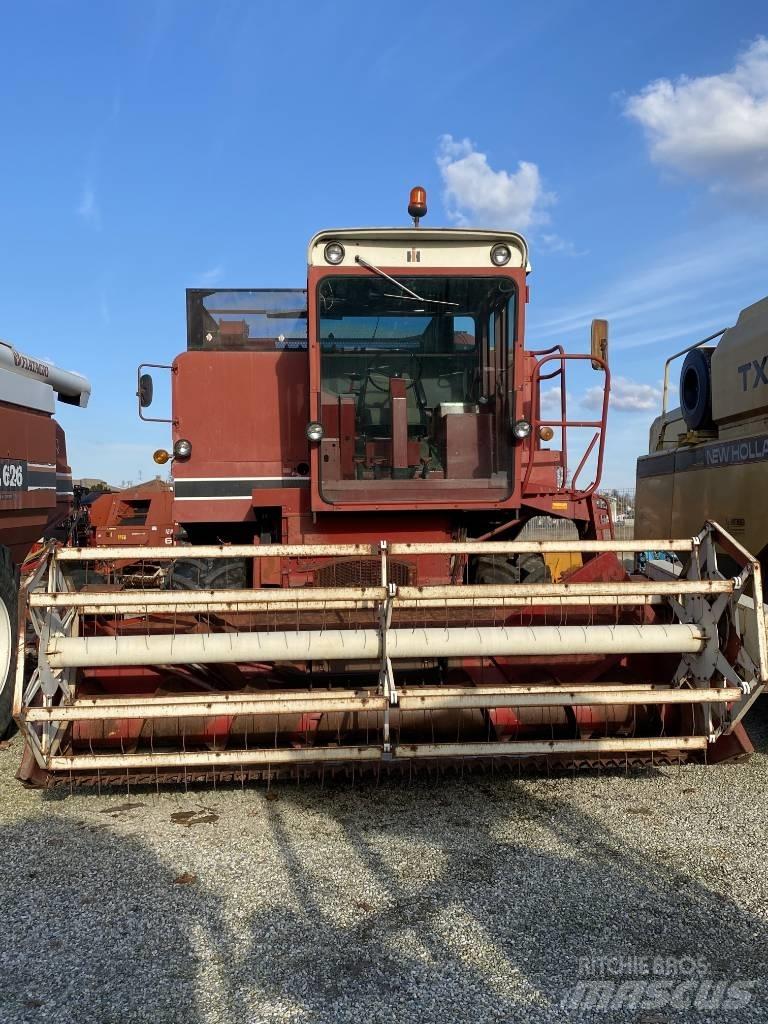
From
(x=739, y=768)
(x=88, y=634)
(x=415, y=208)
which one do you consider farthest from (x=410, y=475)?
(x=739, y=768)

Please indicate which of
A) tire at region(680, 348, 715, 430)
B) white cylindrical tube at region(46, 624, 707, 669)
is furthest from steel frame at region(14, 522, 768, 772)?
tire at region(680, 348, 715, 430)

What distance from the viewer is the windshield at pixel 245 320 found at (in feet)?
20.7

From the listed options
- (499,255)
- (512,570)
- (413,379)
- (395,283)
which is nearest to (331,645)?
(512,570)

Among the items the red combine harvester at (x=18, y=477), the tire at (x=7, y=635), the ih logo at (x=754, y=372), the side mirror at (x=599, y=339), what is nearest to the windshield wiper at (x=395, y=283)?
the side mirror at (x=599, y=339)

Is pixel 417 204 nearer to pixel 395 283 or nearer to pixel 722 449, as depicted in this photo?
pixel 395 283

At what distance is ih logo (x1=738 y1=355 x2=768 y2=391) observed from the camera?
5.11 metres

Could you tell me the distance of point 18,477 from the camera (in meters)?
4.94

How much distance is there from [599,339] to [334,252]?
193 cm

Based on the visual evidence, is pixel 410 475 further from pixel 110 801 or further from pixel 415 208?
pixel 110 801

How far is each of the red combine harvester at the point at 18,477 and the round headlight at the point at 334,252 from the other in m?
2.23

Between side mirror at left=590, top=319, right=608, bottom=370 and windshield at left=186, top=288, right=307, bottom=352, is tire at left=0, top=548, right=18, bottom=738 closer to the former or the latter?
windshield at left=186, top=288, right=307, bottom=352

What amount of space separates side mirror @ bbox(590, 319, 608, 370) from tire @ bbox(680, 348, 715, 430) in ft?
4.19

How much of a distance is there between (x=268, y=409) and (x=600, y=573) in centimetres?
292

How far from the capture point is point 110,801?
3.94 m
